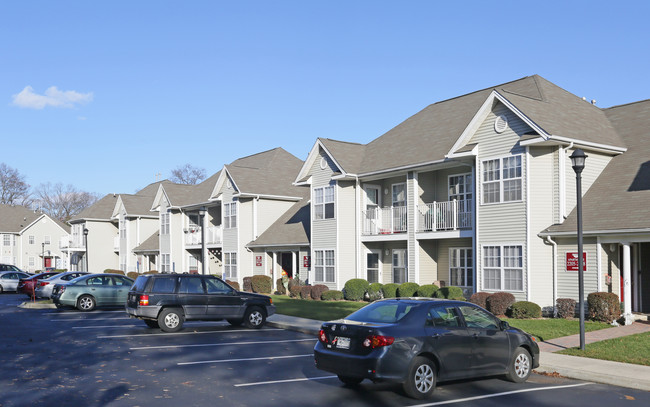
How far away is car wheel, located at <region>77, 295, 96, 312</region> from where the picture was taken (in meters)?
25.2

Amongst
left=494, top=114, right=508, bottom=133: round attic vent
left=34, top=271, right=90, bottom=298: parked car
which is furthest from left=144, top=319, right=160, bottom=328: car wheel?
left=494, top=114, right=508, bottom=133: round attic vent

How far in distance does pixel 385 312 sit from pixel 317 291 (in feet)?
65.3

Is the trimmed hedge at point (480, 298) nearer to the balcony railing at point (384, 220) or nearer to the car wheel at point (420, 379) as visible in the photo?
the balcony railing at point (384, 220)

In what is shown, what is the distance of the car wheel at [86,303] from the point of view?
2516 centimetres

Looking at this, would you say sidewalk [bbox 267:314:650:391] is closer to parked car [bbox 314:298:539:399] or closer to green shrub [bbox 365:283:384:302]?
parked car [bbox 314:298:539:399]

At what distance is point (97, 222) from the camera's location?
196ft

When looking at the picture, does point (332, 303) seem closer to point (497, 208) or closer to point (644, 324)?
point (497, 208)

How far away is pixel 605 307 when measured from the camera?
62.1 ft

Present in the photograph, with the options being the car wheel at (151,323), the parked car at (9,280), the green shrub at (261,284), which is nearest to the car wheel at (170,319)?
the car wheel at (151,323)

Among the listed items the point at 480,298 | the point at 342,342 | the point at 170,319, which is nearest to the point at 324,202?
the point at 480,298

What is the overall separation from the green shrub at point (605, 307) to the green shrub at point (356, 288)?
36.5 ft

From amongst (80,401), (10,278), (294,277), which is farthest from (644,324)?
(10,278)

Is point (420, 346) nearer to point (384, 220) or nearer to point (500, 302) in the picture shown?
point (500, 302)

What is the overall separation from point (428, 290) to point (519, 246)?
14.7 ft
